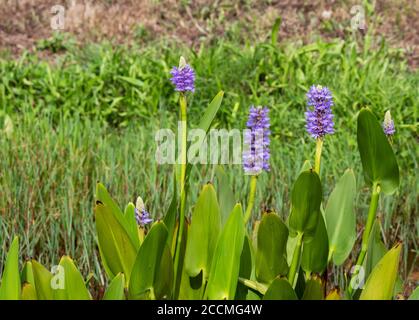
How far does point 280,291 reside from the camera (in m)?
1.77

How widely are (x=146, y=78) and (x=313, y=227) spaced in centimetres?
311

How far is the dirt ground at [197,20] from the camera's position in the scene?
5801 millimetres

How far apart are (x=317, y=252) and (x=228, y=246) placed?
260 mm

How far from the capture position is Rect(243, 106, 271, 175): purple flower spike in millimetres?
1864

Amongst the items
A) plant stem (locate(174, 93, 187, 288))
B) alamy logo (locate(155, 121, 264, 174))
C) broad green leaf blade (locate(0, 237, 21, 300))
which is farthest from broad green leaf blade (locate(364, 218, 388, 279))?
alamy logo (locate(155, 121, 264, 174))

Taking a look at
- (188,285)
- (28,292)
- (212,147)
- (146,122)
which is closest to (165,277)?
(188,285)

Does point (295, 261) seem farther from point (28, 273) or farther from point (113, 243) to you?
point (28, 273)

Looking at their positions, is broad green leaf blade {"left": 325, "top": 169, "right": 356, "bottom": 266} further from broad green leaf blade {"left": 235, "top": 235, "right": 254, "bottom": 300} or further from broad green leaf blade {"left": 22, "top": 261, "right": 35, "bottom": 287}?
broad green leaf blade {"left": 22, "top": 261, "right": 35, "bottom": 287}

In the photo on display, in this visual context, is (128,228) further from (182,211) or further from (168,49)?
(168,49)

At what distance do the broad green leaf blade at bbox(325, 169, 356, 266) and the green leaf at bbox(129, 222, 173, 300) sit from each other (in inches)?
17.4

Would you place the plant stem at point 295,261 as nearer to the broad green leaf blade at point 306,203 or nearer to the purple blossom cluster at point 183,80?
the broad green leaf blade at point 306,203

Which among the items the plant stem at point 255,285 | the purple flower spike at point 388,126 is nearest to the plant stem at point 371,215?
the purple flower spike at point 388,126

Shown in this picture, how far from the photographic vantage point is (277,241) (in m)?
1.83
